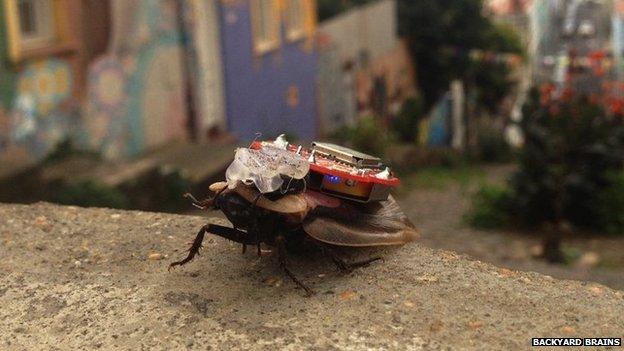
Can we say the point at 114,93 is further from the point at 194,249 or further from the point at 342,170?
the point at 342,170

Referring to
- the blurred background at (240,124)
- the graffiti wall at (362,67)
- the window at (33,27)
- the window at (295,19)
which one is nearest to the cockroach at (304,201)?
the blurred background at (240,124)

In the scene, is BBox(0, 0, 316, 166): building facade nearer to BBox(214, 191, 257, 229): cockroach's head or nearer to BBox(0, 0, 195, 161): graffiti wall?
BBox(0, 0, 195, 161): graffiti wall

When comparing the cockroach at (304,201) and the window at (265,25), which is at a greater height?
the window at (265,25)

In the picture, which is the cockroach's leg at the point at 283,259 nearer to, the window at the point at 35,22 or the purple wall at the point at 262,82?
the window at the point at 35,22

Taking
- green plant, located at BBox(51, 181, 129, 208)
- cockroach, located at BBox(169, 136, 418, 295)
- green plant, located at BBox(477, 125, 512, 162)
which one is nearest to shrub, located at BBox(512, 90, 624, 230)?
green plant, located at BBox(51, 181, 129, 208)

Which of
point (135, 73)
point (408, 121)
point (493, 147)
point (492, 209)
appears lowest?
point (493, 147)

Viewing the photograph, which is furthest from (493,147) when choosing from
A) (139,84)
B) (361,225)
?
(361,225)
